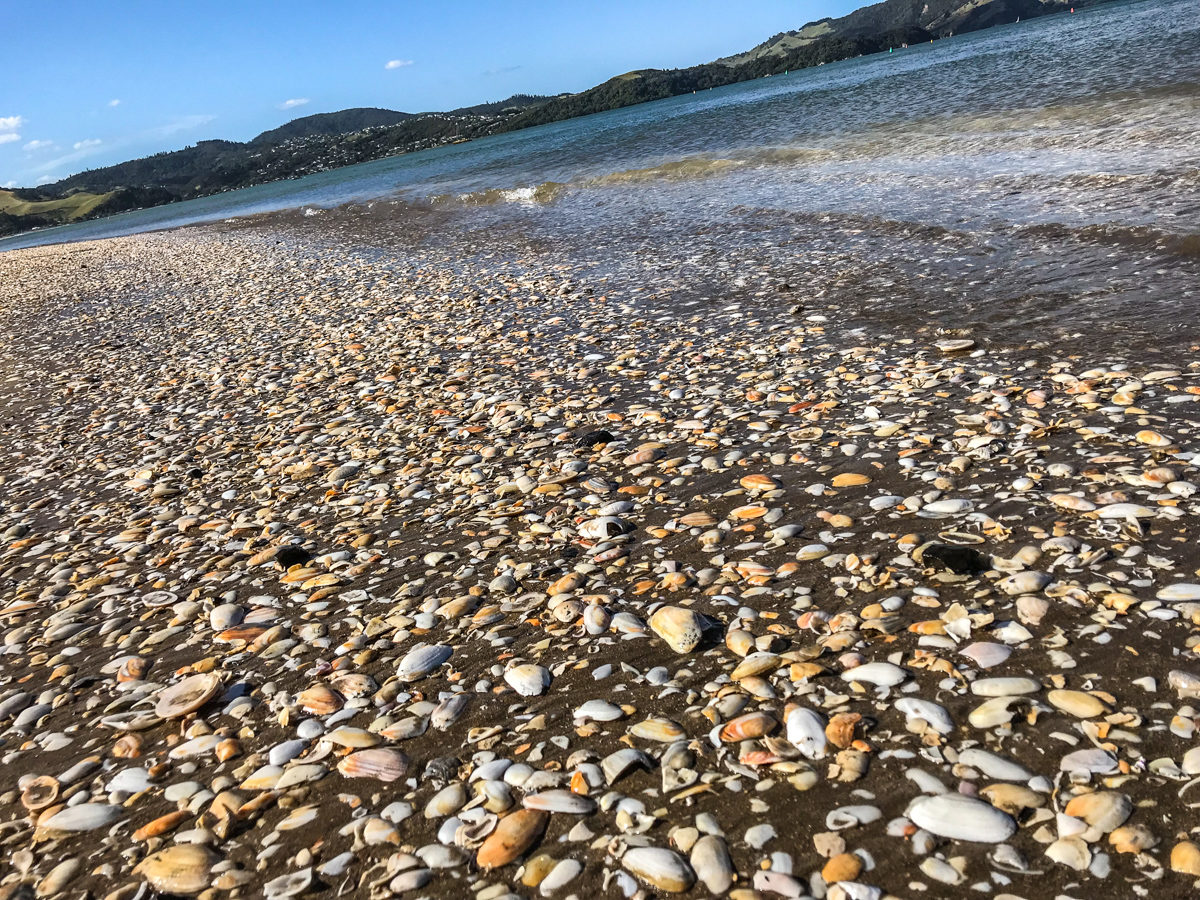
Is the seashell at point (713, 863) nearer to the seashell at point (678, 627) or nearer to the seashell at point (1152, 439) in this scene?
the seashell at point (678, 627)

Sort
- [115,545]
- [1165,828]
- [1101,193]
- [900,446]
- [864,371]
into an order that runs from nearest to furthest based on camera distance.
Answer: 1. [1165,828]
2. [900,446]
3. [115,545]
4. [864,371]
5. [1101,193]

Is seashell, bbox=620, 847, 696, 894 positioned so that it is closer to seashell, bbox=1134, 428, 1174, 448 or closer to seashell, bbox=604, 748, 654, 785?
seashell, bbox=604, 748, 654, 785

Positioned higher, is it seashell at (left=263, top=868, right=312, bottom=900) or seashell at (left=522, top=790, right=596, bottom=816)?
seashell at (left=263, top=868, right=312, bottom=900)

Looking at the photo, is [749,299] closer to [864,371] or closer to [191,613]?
[864,371]

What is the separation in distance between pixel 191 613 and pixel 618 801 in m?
3.79

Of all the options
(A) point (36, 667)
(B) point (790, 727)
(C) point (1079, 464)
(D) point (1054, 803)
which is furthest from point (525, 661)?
(C) point (1079, 464)

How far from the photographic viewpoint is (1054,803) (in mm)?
2938

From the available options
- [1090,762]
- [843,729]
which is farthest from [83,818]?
[1090,762]

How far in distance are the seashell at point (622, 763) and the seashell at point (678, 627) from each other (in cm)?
83

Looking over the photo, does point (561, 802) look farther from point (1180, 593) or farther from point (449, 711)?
point (1180, 593)

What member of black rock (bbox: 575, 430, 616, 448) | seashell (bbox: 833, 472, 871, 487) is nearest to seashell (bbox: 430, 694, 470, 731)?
seashell (bbox: 833, 472, 871, 487)

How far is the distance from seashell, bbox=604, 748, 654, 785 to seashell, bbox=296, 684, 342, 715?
1.65 m

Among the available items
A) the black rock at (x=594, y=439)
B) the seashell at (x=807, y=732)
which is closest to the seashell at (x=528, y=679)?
the seashell at (x=807, y=732)

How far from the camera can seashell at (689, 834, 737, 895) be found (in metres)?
2.82
